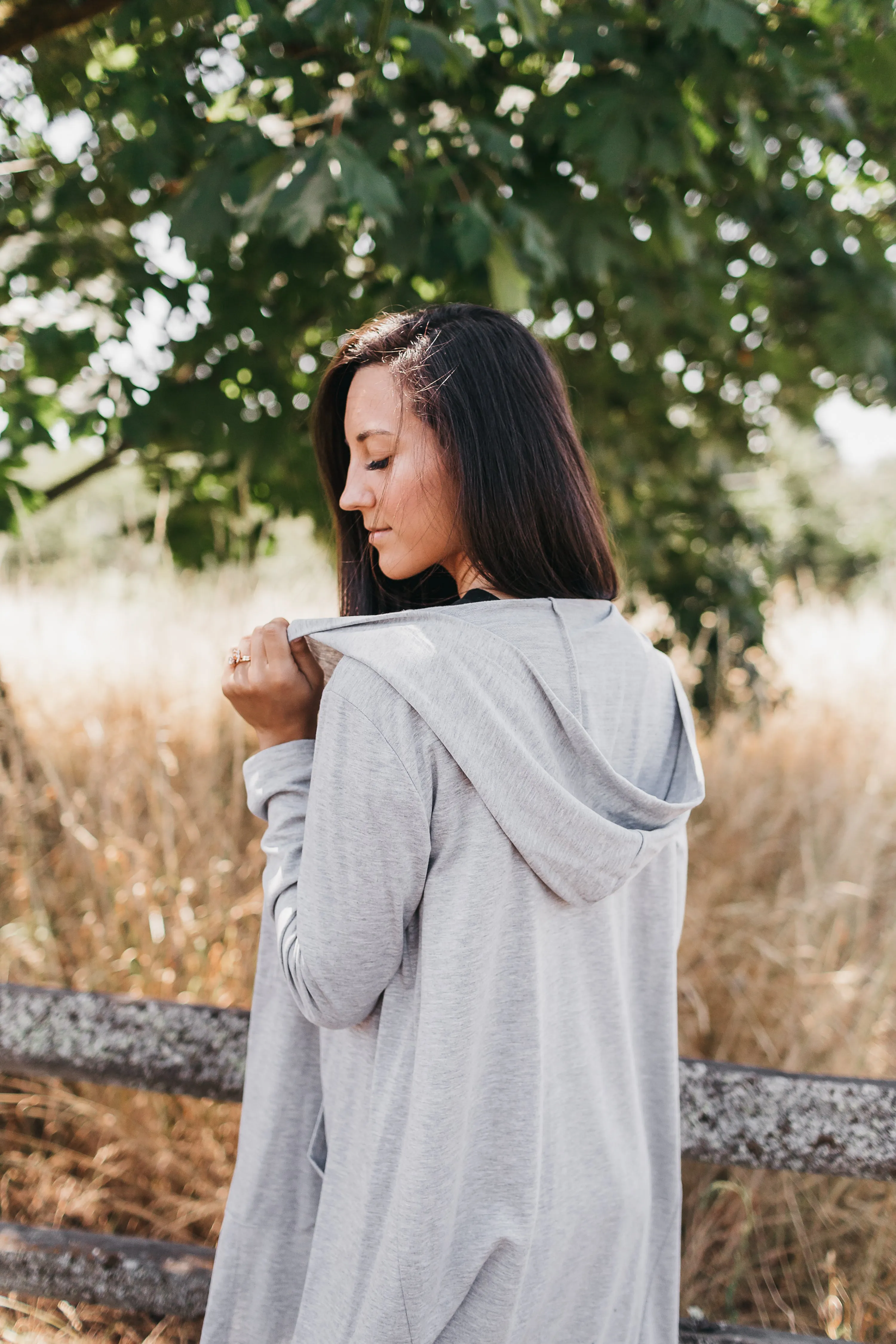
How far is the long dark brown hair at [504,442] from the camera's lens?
0.91 metres

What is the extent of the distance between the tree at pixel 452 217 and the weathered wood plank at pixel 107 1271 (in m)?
1.72

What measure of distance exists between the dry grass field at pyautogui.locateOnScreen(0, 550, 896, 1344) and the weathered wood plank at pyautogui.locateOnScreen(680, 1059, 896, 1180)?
40 cm

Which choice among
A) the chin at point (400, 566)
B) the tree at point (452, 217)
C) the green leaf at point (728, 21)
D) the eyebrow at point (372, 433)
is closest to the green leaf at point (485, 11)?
the tree at point (452, 217)

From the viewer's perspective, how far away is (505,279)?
1.63m

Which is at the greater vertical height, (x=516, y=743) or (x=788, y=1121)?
(x=516, y=743)

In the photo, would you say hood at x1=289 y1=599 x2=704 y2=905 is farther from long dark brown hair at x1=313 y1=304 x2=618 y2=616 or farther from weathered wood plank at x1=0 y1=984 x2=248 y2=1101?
weathered wood plank at x1=0 y1=984 x2=248 y2=1101

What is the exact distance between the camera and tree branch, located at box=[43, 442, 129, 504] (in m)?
2.85

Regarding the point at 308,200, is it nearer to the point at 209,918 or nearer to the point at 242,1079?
the point at 242,1079

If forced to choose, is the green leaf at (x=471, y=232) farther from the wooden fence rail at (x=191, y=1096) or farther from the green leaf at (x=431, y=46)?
the wooden fence rail at (x=191, y=1096)

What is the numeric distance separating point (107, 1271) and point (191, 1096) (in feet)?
1.13

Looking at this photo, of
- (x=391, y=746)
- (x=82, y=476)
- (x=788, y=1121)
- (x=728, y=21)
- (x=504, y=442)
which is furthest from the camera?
(x=82, y=476)

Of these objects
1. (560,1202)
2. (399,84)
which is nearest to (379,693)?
(560,1202)

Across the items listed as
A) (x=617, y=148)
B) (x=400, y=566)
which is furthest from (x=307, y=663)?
(x=617, y=148)

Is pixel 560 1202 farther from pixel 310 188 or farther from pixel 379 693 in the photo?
pixel 310 188
